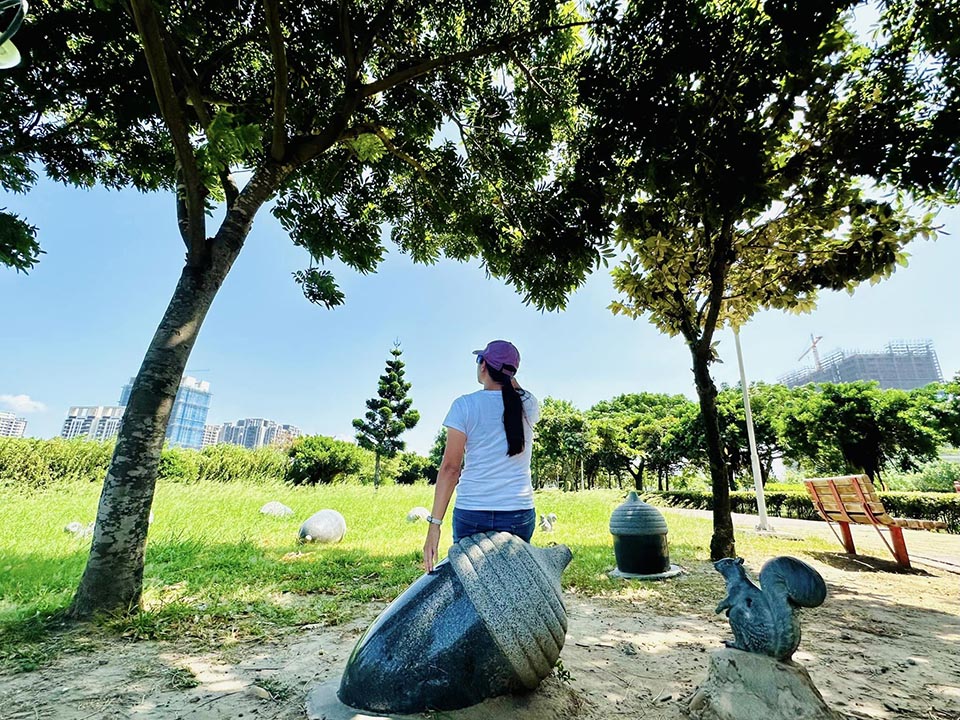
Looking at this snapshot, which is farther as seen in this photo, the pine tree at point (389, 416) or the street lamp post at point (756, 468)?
the pine tree at point (389, 416)

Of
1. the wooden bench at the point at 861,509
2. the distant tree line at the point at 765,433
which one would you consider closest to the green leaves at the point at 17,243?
the distant tree line at the point at 765,433

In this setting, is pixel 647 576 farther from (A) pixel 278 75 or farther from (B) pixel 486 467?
(A) pixel 278 75

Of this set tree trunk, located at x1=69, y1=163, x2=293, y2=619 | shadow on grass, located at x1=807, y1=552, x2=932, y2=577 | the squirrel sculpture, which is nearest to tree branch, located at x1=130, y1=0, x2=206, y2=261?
tree trunk, located at x1=69, y1=163, x2=293, y2=619

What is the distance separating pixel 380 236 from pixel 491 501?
5.86 metres

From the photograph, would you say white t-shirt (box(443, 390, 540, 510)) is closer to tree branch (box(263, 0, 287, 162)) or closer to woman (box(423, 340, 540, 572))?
woman (box(423, 340, 540, 572))

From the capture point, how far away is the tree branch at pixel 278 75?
370 centimetres

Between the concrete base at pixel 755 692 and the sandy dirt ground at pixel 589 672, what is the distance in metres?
0.25

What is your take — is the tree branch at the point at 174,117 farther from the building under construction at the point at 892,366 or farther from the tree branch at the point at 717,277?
the building under construction at the point at 892,366

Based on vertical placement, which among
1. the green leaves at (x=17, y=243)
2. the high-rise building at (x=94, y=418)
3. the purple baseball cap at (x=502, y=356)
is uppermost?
the high-rise building at (x=94, y=418)

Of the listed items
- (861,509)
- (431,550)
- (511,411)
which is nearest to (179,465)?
(431,550)

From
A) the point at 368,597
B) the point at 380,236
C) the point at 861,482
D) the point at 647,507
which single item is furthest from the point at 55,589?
the point at 861,482

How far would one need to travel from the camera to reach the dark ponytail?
230cm

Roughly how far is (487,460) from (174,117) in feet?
12.1

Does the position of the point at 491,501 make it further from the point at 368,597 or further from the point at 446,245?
the point at 446,245
